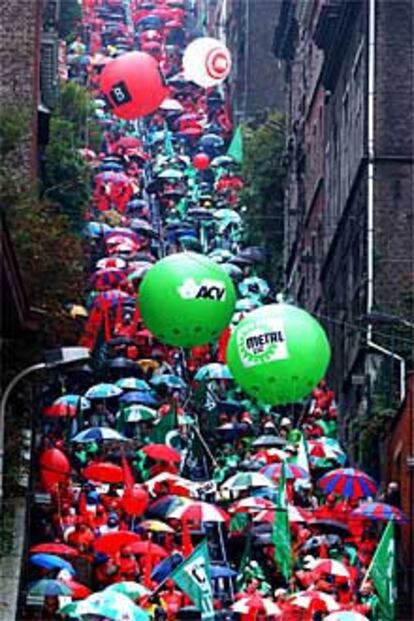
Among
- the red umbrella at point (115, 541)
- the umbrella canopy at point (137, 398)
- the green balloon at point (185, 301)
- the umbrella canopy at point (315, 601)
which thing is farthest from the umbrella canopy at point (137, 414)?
the umbrella canopy at point (315, 601)

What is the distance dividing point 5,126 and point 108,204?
1956 cm

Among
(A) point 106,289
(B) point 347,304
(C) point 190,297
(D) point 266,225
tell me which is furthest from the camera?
(D) point 266,225

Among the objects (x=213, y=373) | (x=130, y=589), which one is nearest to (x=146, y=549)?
(x=130, y=589)

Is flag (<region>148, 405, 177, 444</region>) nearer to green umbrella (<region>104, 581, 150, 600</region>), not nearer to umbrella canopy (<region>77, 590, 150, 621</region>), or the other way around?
green umbrella (<region>104, 581, 150, 600</region>)

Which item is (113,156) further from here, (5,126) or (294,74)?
(5,126)

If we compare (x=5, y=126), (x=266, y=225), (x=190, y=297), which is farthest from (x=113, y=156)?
(x=190, y=297)

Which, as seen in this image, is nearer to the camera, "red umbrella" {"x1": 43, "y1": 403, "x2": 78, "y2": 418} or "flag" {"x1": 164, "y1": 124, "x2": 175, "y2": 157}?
"red umbrella" {"x1": 43, "y1": 403, "x2": 78, "y2": 418}

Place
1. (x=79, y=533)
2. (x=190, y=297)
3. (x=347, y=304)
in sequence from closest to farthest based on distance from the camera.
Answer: (x=79, y=533) → (x=190, y=297) → (x=347, y=304)

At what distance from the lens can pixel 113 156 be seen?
249 ft

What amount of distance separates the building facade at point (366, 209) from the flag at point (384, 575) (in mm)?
10831

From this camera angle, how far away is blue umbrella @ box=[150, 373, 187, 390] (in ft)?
155

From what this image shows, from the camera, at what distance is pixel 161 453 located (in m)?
39.2

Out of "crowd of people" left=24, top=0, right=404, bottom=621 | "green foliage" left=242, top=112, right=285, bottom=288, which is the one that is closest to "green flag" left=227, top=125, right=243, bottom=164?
"green foliage" left=242, top=112, right=285, bottom=288

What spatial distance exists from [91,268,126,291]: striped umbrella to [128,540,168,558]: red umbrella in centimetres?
1884
